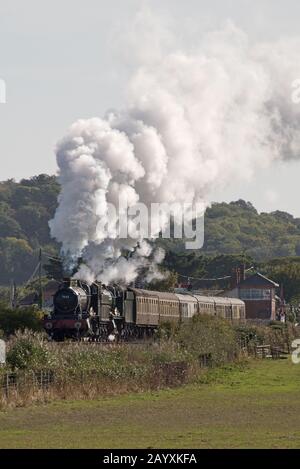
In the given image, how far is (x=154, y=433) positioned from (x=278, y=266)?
16514 cm

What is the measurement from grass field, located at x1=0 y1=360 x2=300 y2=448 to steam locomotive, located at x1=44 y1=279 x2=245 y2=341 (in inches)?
687

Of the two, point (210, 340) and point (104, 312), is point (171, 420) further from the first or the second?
point (104, 312)

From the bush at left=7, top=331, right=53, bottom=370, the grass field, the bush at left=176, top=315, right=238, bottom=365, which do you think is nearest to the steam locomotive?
the bush at left=176, top=315, right=238, bottom=365

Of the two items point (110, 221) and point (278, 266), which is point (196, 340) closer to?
point (110, 221)

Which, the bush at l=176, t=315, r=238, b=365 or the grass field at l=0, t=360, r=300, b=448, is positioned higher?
the bush at l=176, t=315, r=238, b=365

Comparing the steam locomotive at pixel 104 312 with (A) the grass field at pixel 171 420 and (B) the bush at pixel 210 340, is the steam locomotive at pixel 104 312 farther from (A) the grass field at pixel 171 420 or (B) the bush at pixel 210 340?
(A) the grass field at pixel 171 420

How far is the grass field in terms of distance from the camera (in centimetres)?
3353

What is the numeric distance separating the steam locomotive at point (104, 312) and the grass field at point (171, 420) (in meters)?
17.4

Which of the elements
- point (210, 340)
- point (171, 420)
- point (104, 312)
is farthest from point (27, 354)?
point (104, 312)

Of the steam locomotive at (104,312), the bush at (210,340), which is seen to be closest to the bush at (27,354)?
the bush at (210,340)

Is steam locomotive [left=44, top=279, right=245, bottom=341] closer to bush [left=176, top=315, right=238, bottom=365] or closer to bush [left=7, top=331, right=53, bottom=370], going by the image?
bush [left=176, top=315, right=238, bottom=365]

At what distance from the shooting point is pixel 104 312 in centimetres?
7656

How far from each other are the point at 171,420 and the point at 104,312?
1421 inches
